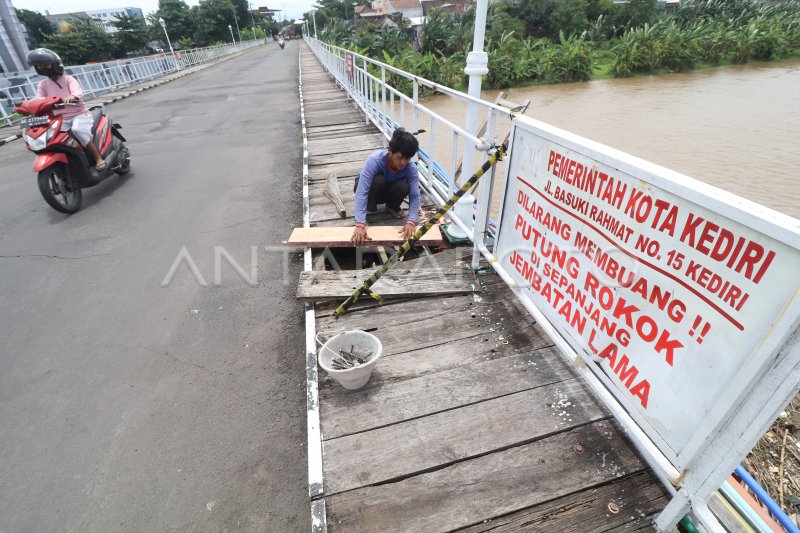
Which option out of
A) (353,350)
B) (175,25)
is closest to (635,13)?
(353,350)

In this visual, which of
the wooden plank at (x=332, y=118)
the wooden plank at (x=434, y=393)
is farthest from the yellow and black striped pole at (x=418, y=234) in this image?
the wooden plank at (x=332, y=118)

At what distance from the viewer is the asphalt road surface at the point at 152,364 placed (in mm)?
2115

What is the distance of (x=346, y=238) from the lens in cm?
386

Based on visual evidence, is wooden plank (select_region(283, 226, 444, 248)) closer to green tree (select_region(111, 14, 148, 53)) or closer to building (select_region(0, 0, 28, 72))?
building (select_region(0, 0, 28, 72))

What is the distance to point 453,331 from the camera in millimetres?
2838

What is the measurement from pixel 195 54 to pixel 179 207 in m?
34.9

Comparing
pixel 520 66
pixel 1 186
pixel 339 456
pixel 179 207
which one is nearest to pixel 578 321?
pixel 339 456

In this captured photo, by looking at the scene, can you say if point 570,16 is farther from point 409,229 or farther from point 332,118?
point 409,229

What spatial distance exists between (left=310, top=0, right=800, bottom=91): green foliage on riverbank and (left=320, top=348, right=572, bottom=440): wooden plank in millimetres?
19495

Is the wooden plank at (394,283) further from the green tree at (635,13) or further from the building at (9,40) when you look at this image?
the green tree at (635,13)

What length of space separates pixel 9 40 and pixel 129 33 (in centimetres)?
4208

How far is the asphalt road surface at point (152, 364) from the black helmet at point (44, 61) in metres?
1.75

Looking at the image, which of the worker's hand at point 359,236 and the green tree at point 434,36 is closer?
the worker's hand at point 359,236

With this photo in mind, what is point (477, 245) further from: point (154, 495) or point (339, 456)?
point (154, 495)
